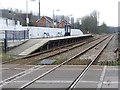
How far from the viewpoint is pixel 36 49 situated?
28031mm

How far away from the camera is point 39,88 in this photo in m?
8.99

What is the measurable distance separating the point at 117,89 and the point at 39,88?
7.20 ft

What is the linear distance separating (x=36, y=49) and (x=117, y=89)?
19716mm

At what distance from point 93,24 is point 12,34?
101 m

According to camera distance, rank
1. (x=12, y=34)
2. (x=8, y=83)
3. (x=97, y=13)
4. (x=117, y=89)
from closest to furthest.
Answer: (x=117, y=89), (x=8, y=83), (x=12, y=34), (x=97, y=13)

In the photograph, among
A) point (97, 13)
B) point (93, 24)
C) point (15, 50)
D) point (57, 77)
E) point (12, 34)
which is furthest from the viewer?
point (97, 13)

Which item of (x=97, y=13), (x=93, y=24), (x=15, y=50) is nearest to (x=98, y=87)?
(x=15, y=50)

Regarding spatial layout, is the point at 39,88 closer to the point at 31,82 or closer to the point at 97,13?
the point at 31,82

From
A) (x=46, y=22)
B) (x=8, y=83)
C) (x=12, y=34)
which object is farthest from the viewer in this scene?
(x=46, y=22)

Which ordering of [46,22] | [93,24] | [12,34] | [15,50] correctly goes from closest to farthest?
[15,50]
[12,34]
[46,22]
[93,24]

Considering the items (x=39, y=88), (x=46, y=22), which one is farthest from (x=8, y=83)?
(x=46, y=22)

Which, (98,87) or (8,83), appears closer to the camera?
(98,87)

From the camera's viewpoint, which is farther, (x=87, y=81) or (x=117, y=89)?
(x=87, y=81)

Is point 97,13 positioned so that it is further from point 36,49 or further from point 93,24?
point 36,49
